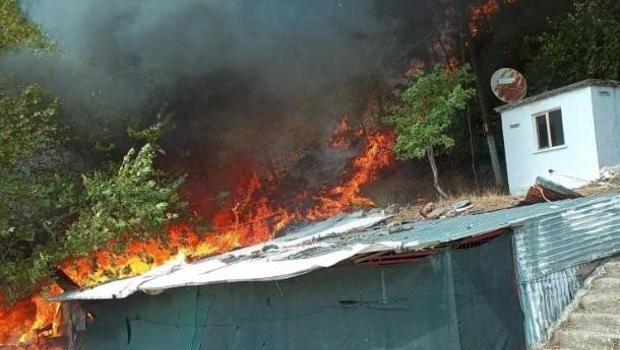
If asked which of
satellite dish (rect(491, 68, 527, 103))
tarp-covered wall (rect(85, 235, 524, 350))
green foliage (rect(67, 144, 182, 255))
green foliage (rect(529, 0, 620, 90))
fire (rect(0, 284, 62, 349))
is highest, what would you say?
green foliage (rect(529, 0, 620, 90))

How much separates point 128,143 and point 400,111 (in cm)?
820

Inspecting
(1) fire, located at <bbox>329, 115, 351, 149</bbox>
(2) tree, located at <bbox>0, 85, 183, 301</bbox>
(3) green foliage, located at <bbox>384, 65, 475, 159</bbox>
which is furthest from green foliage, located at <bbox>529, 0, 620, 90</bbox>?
(2) tree, located at <bbox>0, 85, 183, 301</bbox>

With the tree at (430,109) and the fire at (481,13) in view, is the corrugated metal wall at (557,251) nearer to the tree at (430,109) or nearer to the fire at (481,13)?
the tree at (430,109)

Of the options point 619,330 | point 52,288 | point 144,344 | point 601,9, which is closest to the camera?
point 619,330

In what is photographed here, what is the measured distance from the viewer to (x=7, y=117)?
10.8 m

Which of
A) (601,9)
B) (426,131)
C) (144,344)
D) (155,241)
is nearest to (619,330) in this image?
(144,344)

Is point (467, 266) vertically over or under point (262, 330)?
over

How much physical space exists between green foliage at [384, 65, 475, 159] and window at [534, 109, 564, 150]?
214 cm

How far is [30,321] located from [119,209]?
14.1 ft

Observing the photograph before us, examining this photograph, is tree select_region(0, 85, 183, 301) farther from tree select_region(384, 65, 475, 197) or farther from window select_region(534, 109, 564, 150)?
window select_region(534, 109, 564, 150)

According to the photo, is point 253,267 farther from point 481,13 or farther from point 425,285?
point 481,13

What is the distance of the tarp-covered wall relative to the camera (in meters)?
6.20

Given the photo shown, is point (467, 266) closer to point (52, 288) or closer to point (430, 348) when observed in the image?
point (430, 348)

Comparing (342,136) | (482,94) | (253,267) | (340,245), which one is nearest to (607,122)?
(482,94)
